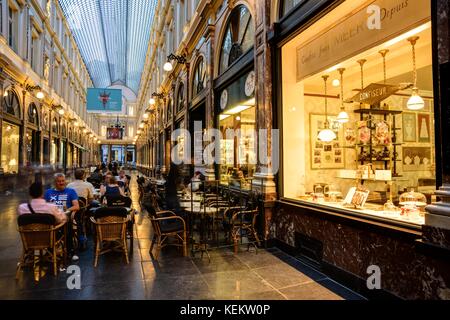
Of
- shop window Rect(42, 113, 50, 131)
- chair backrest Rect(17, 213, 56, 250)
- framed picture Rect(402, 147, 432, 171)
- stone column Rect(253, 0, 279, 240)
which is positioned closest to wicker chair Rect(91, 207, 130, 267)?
chair backrest Rect(17, 213, 56, 250)

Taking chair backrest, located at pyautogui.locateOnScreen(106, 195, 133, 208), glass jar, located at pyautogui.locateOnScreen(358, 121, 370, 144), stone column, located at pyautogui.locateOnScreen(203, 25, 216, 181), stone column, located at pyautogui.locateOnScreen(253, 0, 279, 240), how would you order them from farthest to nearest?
1. stone column, located at pyautogui.locateOnScreen(203, 25, 216, 181)
2. glass jar, located at pyautogui.locateOnScreen(358, 121, 370, 144)
3. chair backrest, located at pyautogui.locateOnScreen(106, 195, 133, 208)
4. stone column, located at pyautogui.locateOnScreen(253, 0, 279, 240)

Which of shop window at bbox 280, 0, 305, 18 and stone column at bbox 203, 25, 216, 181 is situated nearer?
shop window at bbox 280, 0, 305, 18

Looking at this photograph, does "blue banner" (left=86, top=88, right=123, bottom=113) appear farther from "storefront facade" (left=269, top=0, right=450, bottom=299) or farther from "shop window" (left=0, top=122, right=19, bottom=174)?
"storefront facade" (left=269, top=0, right=450, bottom=299)

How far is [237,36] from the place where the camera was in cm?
721

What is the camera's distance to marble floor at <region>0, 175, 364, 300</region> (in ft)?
11.0

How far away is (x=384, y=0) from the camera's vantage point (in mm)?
3510

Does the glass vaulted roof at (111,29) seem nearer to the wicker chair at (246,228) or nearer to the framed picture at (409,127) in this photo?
the framed picture at (409,127)

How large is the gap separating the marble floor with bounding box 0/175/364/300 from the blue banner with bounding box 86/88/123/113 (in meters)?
17.2

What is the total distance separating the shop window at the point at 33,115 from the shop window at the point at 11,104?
1.71m

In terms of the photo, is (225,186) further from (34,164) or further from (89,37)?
(89,37)

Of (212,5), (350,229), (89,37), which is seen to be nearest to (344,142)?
(350,229)

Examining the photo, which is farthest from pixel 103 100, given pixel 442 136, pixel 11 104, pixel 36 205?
pixel 442 136
